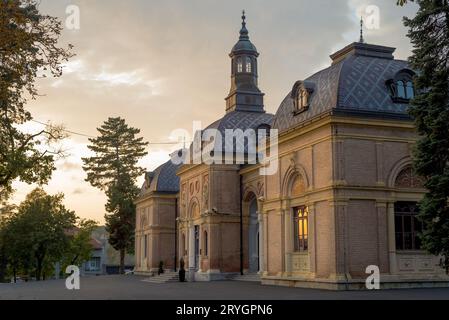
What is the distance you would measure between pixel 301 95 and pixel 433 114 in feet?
36.4

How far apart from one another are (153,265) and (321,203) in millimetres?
27362

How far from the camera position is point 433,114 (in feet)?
61.4

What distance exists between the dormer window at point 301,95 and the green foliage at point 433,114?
31.5ft

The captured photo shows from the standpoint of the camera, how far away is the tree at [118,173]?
196ft

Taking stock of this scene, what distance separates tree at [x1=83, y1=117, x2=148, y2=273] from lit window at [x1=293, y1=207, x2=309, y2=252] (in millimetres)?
32389

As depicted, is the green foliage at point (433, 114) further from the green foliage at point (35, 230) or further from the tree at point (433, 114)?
the green foliage at point (35, 230)

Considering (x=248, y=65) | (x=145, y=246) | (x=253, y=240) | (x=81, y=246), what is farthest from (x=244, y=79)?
(x=81, y=246)

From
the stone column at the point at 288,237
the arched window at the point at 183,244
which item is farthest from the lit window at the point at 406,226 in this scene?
the arched window at the point at 183,244

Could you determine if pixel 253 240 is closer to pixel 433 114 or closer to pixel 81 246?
pixel 433 114

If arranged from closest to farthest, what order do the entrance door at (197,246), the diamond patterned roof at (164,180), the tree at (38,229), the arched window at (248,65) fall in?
the entrance door at (197,246) < the arched window at (248,65) < the diamond patterned roof at (164,180) < the tree at (38,229)

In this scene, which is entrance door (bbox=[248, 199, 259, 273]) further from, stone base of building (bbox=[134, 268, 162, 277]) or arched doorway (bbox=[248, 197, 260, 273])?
stone base of building (bbox=[134, 268, 162, 277])

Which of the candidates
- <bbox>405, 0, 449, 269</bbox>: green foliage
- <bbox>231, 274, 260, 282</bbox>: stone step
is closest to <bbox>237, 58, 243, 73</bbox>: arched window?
<bbox>231, 274, 260, 282</bbox>: stone step
